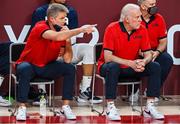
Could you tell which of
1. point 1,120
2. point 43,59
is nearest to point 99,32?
point 43,59

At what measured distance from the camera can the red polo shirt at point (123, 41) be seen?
5.87 m

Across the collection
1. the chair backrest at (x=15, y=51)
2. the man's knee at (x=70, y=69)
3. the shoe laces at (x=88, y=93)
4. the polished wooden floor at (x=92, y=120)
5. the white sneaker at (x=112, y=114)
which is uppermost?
the chair backrest at (x=15, y=51)

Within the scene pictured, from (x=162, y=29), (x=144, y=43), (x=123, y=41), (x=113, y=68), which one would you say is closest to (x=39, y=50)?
(x=113, y=68)

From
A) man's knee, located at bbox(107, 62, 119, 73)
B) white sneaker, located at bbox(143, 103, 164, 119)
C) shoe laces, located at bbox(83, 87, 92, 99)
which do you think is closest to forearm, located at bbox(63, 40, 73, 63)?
man's knee, located at bbox(107, 62, 119, 73)

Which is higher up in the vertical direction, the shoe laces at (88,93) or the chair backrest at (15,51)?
the chair backrest at (15,51)

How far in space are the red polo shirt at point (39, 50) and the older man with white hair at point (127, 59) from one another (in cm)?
60

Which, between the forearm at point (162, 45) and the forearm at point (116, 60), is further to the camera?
the forearm at point (162, 45)

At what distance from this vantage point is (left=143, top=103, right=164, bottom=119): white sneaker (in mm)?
5852

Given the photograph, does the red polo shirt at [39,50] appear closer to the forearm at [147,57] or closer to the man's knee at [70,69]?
the man's knee at [70,69]

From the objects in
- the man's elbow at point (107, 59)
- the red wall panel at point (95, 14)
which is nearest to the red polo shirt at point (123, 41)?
the man's elbow at point (107, 59)

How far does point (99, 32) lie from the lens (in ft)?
23.2

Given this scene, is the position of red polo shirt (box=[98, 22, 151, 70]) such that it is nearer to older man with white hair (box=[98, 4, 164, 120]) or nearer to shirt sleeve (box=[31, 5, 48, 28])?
older man with white hair (box=[98, 4, 164, 120])

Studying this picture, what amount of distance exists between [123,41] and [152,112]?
93 centimetres

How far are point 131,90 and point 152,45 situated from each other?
0.76 m
